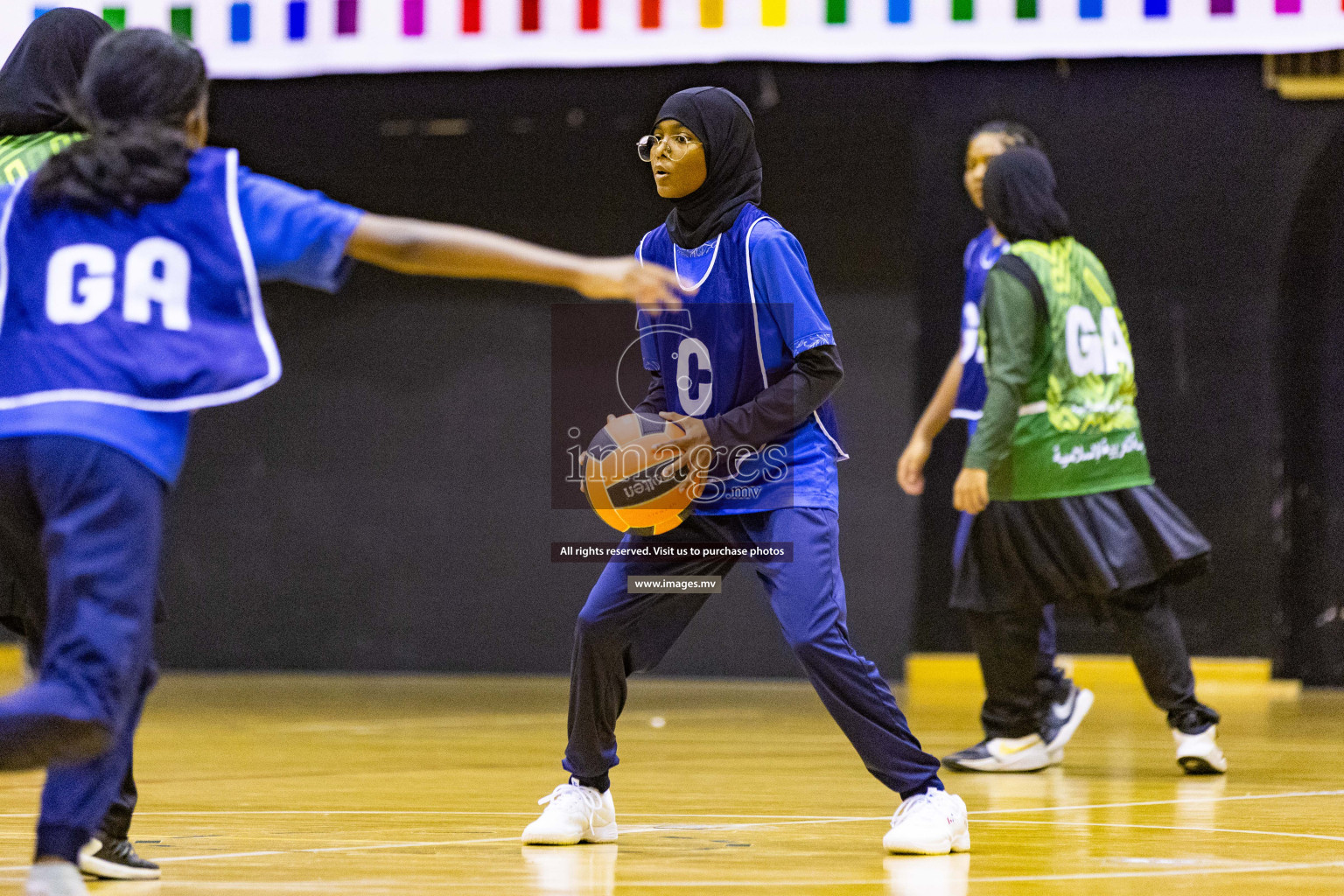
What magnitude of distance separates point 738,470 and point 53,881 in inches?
59.5

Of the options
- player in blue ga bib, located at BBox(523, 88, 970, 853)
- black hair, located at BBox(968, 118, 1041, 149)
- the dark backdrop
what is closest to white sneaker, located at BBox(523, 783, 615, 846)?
player in blue ga bib, located at BBox(523, 88, 970, 853)

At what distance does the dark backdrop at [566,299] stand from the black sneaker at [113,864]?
5247 millimetres

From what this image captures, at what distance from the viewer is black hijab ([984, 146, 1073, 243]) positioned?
193 inches

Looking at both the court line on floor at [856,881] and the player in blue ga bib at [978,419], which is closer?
the court line on floor at [856,881]

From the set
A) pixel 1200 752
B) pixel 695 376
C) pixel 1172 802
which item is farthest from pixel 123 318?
pixel 1200 752

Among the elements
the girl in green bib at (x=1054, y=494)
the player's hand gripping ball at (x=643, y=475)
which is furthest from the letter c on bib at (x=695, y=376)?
the girl in green bib at (x=1054, y=494)

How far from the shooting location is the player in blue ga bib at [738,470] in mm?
3180

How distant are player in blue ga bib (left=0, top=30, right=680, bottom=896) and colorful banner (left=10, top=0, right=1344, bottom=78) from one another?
497 cm

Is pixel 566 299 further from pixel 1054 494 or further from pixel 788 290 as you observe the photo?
pixel 788 290

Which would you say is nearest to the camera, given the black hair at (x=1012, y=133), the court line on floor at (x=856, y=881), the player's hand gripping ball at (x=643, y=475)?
the court line on floor at (x=856, y=881)

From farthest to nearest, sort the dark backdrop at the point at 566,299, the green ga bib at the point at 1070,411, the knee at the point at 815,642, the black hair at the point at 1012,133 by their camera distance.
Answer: the dark backdrop at the point at 566,299 → the black hair at the point at 1012,133 → the green ga bib at the point at 1070,411 → the knee at the point at 815,642

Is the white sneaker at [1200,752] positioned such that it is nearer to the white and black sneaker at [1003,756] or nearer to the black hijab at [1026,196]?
the white and black sneaker at [1003,756]

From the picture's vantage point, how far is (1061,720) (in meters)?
4.99

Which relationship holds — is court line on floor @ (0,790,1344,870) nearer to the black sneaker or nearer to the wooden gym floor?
the wooden gym floor
